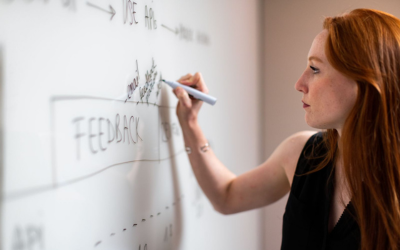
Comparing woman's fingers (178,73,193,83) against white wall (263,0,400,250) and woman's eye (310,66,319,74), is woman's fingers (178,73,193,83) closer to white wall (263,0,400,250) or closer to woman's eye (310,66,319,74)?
woman's eye (310,66,319,74)

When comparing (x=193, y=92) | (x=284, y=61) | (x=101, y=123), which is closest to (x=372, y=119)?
(x=193, y=92)

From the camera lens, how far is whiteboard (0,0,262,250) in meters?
0.36

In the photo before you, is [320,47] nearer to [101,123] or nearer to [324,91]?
[324,91]

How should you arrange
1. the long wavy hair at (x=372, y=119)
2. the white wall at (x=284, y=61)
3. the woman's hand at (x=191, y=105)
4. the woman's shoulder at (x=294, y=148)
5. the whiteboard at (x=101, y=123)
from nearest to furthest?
the whiteboard at (x=101, y=123), the long wavy hair at (x=372, y=119), the woman's hand at (x=191, y=105), the woman's shoulder at (x=294, y=148), the white wall at (x=284, y=61)

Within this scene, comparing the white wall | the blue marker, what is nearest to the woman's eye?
the blue marker

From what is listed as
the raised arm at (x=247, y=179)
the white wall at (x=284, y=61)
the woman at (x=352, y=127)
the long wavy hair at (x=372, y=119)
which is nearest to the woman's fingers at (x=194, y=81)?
the woman at (x=352, y=127)

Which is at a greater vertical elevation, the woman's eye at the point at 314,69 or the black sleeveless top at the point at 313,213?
the woman's eye at the point at 314,69

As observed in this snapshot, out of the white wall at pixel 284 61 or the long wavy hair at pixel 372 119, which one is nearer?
the long wavy hair at pixel 372 119

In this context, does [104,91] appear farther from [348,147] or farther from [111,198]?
[348,147]

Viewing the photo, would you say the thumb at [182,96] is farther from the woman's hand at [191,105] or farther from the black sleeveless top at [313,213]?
the black sleeveless top at [313,213]

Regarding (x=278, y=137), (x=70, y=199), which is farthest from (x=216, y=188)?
(x=278, y=137)

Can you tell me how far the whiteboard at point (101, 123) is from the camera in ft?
1.17

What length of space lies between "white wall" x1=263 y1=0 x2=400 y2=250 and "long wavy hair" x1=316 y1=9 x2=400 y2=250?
59 cm

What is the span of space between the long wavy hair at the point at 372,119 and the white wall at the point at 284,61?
59 centimetres
